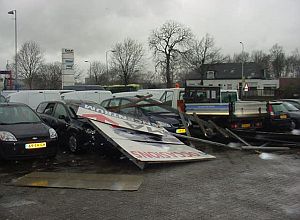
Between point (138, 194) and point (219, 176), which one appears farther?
point (219, 176)

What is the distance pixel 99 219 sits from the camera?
527 cm

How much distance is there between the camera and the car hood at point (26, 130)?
9.05m

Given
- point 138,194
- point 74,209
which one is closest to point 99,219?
point 74,209

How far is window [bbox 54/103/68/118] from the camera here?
11.6 metres

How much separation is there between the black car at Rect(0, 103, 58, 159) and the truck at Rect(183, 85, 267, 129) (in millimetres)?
5556

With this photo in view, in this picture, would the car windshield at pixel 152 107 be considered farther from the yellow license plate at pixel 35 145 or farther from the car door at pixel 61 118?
the yellow license plate at pixel 35 145

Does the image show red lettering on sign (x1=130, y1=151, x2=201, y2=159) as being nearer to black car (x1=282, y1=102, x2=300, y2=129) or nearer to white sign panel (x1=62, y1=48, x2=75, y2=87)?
black car (x1=282, y1=102, x2=300, y2=129)

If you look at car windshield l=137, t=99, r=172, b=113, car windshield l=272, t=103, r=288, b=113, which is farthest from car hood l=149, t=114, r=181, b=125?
car windshield l=272, t=103, r=288, b=113

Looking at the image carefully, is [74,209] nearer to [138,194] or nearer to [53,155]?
[138,194]

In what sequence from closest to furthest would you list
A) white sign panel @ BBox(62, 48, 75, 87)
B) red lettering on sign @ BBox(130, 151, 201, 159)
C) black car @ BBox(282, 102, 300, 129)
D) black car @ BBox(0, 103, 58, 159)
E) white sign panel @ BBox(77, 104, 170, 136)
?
→ red lettering on sign @ BBox(130, 151, 201, 159), black car @ BBox(0, 103, 58, 159), white sign panel @ BBox(77, 104, 170, 136), black car @ BBox(282, 102, 300, 129), white sign panel @ BBox(62, 48, 75, 87)

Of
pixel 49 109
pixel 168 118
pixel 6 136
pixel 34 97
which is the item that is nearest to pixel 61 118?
pixel 49 109

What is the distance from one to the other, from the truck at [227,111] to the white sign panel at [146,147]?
11.0 feet

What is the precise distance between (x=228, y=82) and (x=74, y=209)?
253ft

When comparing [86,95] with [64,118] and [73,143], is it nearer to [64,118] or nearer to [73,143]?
[64,118]
